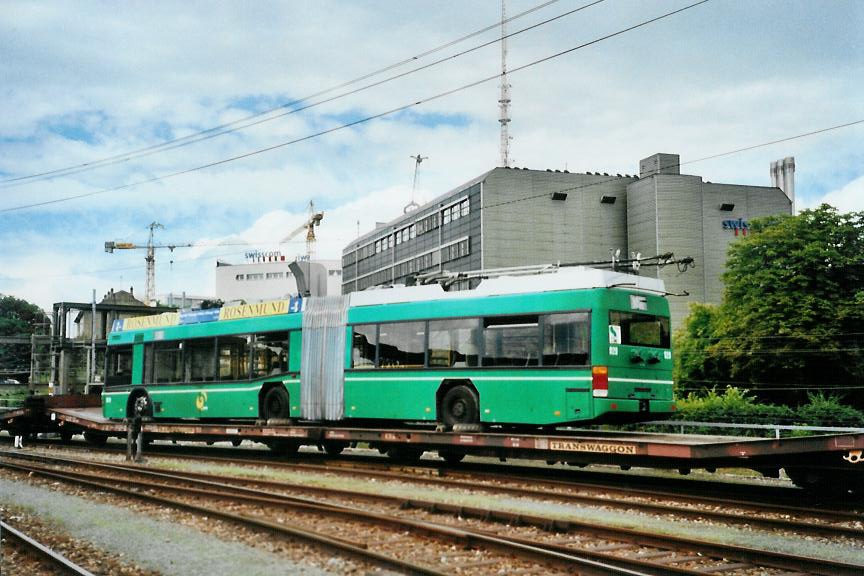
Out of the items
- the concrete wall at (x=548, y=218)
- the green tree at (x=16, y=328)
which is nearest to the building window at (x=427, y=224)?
the concrete wall at (x=548, y=218)

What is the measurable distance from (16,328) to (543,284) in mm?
105634

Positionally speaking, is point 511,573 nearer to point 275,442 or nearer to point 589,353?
point 589,353

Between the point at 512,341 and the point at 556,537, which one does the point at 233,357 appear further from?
the point at 556,537

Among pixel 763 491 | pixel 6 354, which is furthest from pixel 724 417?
pixel 6 354

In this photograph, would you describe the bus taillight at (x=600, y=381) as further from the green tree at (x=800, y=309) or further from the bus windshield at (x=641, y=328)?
the green tree at (x=800, y=309)

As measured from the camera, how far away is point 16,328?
355 ft

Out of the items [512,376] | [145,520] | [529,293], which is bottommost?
[145,520]

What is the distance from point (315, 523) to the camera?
11812 mm

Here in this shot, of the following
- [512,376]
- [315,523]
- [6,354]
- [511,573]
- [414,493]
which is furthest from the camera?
[6,354]

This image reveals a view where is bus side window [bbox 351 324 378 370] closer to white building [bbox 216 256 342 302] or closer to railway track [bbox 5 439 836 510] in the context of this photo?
railway track [bbox 5 439 836 510]

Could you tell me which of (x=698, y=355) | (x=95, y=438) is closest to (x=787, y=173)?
(x=698, y=355)

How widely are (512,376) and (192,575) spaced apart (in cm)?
846

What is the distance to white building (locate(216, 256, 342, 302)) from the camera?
166875 millimetres

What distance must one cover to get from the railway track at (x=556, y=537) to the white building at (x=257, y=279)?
151333 millimetres
